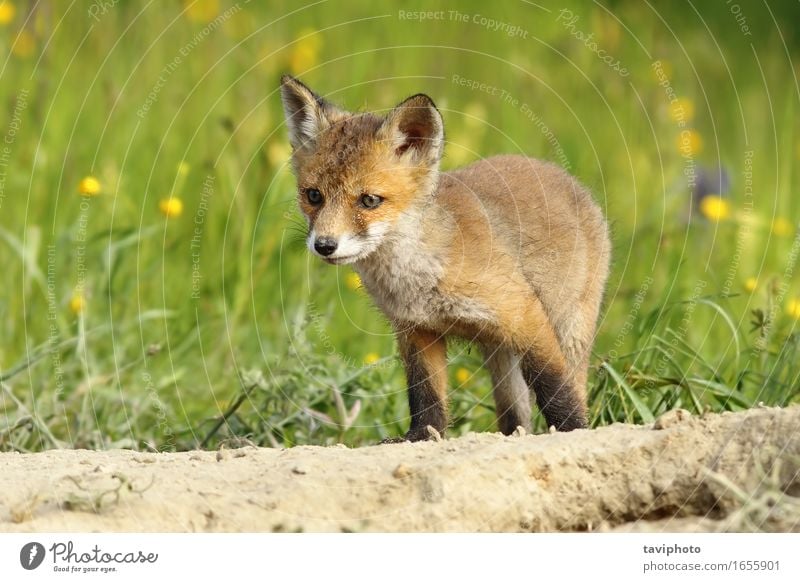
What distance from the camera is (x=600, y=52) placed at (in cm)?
1011

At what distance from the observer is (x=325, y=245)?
5.28 meters

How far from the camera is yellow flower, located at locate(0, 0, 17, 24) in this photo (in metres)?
9.56

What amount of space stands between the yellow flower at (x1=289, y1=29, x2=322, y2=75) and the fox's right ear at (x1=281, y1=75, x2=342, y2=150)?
3462 mm

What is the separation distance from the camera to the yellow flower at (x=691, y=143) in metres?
9.64

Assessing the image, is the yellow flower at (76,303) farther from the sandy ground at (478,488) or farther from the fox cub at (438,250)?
the sandy ground at (478,488)

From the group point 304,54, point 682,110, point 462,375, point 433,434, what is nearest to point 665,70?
point 682,110

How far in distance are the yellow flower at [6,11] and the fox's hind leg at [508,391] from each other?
5377mm

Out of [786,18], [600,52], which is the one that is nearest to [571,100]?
[600,52]

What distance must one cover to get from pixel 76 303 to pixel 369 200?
2.74 m

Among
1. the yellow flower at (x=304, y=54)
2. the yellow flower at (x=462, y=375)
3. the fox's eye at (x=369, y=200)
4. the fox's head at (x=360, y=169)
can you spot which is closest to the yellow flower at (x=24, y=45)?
the yellow flower at (x=304, y=54)

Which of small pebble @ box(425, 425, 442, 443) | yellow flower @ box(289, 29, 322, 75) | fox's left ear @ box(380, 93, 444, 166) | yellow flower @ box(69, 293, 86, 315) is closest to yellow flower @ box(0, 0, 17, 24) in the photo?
yellow flower @ box(289, 29, 322, 75)

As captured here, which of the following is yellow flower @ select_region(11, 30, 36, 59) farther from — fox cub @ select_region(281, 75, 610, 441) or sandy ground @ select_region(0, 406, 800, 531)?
sandy ground @ select_region(0, 406, 800, 531)

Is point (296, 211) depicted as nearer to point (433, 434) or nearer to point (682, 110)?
point (433, 434)
